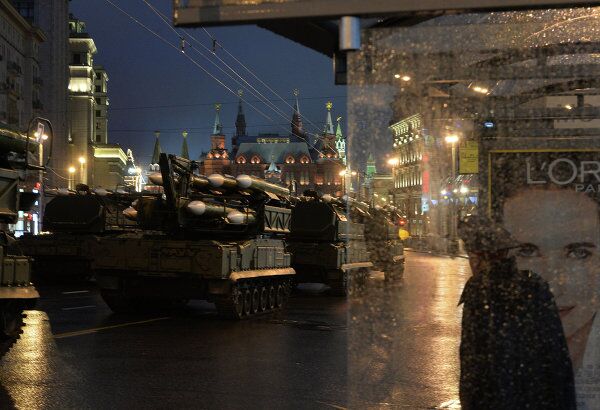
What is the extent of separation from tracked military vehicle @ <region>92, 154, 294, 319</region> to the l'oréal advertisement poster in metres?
12.0

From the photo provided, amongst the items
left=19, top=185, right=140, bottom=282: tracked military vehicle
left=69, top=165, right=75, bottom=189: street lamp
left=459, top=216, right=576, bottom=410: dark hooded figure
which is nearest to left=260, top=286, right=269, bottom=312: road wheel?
left=19, top=185, right=140, bottom=282: tracked military vehicle

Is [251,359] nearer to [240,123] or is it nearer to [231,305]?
[231,305]

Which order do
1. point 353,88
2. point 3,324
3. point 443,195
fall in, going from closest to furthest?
1. point 353,88
2. point 443,195
3. point 3,324

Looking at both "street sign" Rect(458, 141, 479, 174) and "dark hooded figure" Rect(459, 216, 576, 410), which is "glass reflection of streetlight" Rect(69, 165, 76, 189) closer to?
"dark hooded figure" Rect(459, 216, 576, 410)

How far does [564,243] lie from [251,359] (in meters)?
7.82

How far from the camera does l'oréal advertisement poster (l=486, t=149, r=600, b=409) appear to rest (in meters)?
3.12

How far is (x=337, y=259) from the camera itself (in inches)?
878

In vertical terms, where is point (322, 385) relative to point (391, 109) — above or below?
below

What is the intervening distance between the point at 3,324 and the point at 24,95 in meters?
59.7

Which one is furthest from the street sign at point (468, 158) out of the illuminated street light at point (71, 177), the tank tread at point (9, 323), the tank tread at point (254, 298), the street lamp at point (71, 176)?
the illuminated street light at point (71, 177)

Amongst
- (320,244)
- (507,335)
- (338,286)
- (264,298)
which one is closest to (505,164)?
(507,335)

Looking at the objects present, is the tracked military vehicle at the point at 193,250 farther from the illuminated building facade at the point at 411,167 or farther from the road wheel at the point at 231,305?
the illuminated building facade at the point at 411,167

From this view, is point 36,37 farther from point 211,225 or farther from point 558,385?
point 558,385

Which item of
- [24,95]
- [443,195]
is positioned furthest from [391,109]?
[24,95]
